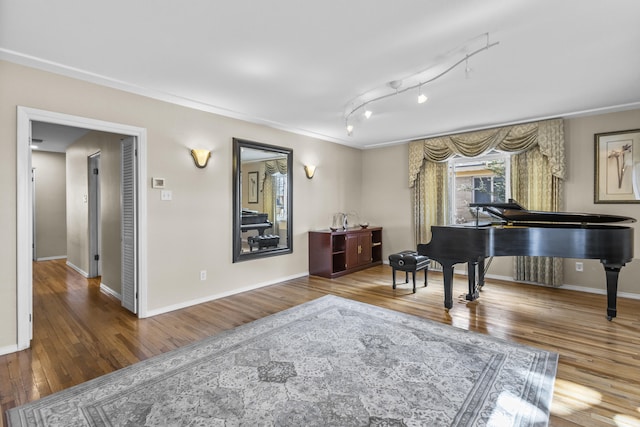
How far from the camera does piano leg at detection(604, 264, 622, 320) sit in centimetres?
316

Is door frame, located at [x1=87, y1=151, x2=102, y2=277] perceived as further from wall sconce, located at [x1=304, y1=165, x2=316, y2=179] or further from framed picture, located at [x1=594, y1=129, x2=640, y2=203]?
framed picture, located at [x1=594, y1=129, x2=640, y2=203]

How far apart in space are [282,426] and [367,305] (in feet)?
7.31

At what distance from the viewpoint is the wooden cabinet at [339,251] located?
5352 millimetres

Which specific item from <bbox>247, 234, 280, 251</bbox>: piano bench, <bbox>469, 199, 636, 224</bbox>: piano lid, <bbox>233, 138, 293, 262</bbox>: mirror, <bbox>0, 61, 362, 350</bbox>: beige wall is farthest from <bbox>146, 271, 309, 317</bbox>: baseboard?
<bbox>469, 199, 636, 224</bbox>: piano lid

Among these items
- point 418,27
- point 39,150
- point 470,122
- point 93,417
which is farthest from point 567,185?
point 39,150

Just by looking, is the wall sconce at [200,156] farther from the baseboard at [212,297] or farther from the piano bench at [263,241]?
the baseboard at [212,297]

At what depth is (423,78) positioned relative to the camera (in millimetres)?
3189

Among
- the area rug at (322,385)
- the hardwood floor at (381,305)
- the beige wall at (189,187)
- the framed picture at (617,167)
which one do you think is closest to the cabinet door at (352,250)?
the hardwood floor at (381,305)

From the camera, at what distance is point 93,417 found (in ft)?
6.09

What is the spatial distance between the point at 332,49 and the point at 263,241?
304 cm

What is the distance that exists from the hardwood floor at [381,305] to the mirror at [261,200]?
0.66 meters

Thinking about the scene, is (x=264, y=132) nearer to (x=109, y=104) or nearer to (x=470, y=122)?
(x=109, y=104)

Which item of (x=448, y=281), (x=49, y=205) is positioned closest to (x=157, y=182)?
(x=448, y=281)

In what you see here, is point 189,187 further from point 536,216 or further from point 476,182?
point 476,182
